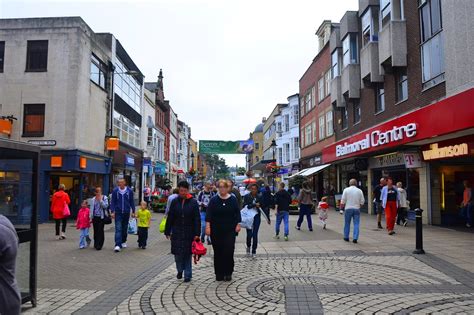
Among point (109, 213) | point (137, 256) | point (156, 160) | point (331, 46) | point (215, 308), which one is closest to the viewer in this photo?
point (215, 308)

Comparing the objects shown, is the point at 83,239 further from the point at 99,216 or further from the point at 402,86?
the point at 402,86

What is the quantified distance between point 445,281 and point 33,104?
18.6m

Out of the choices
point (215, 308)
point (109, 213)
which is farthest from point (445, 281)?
point (109, 213)

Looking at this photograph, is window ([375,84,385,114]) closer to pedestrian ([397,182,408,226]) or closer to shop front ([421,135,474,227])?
shop front ([421,135,474,227])

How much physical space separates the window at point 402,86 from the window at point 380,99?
1762 millimetres

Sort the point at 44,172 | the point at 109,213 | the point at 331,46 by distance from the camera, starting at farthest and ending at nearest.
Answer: the point at 331,46
the point at 44,172
the point at 109,213

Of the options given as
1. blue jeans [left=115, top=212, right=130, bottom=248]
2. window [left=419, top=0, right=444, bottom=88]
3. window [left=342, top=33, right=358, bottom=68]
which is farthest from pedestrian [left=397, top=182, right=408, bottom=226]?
blue jeans [left=115, top=212, right=130, bottom=248]

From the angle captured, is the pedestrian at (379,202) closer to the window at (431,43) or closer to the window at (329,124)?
the window at (431,43)

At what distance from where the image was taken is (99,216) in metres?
10.6

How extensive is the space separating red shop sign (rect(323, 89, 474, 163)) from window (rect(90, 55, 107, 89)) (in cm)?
1389

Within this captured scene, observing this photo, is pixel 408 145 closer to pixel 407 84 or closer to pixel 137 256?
pixel 407 84

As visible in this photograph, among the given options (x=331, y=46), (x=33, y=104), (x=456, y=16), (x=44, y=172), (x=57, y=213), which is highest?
(x=331, y=46)

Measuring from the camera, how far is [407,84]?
16.8m

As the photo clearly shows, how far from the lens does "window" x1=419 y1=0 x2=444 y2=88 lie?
14.1 m
